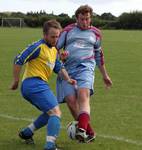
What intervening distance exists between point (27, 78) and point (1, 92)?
575cm

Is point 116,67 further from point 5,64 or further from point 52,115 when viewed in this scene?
point 52,115

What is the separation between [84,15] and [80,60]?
0.68 metres

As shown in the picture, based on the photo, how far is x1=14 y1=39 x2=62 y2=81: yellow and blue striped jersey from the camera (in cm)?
708

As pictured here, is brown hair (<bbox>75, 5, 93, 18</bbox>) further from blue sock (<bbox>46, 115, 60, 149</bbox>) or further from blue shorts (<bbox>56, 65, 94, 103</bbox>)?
blue sock (<bbox>46, 115, 60, 149</bbox>)

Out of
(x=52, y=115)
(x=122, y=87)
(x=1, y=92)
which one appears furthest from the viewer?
(x=122, y=87)

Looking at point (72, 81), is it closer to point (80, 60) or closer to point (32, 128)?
point (80, 60)

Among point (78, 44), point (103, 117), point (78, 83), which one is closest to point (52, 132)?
point (78, 83)

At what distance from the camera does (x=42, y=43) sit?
7.19 m

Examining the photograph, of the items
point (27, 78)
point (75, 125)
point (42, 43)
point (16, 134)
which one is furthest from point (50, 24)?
point (16, 134)

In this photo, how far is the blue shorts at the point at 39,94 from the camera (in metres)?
7.07

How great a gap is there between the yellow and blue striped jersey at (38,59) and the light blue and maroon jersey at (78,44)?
2.32 ft

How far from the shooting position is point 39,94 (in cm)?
712

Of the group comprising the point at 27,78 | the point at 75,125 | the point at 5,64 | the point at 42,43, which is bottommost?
the point at 5,64

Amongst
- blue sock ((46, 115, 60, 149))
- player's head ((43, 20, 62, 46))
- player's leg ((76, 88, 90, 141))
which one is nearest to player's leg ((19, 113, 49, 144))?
player's leg ((76, 88, 90, 141))
